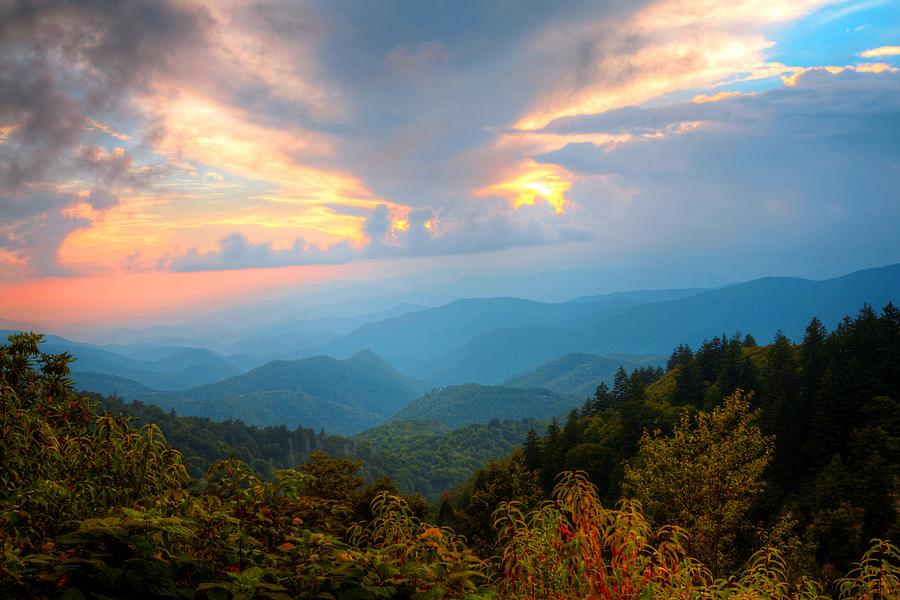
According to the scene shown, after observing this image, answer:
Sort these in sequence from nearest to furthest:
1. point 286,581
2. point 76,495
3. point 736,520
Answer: point 286,581 < point 76,495 < point 736,520

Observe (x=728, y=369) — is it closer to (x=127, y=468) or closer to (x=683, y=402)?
(x=683, y=402)

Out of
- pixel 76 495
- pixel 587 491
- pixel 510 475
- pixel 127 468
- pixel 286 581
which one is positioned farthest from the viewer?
pixel 510 475

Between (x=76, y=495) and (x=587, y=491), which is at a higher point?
(x=76, y=495)

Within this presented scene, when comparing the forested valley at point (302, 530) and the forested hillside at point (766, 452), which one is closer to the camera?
the forested valley at point (302, 530)

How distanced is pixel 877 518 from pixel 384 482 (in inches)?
1344

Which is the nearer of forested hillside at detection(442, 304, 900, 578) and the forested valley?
the forested valley

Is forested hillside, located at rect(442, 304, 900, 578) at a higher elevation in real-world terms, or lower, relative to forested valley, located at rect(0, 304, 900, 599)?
lower

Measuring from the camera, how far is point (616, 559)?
6.05m

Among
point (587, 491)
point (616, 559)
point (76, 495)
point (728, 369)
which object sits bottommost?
point (728, 369)

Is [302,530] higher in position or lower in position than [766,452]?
higher

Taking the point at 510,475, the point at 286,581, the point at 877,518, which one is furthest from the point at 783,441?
the point at 286,581

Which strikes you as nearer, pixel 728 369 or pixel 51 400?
pixel 51 400

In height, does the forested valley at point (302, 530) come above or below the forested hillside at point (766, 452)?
above

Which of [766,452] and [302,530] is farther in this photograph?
[766,452]
